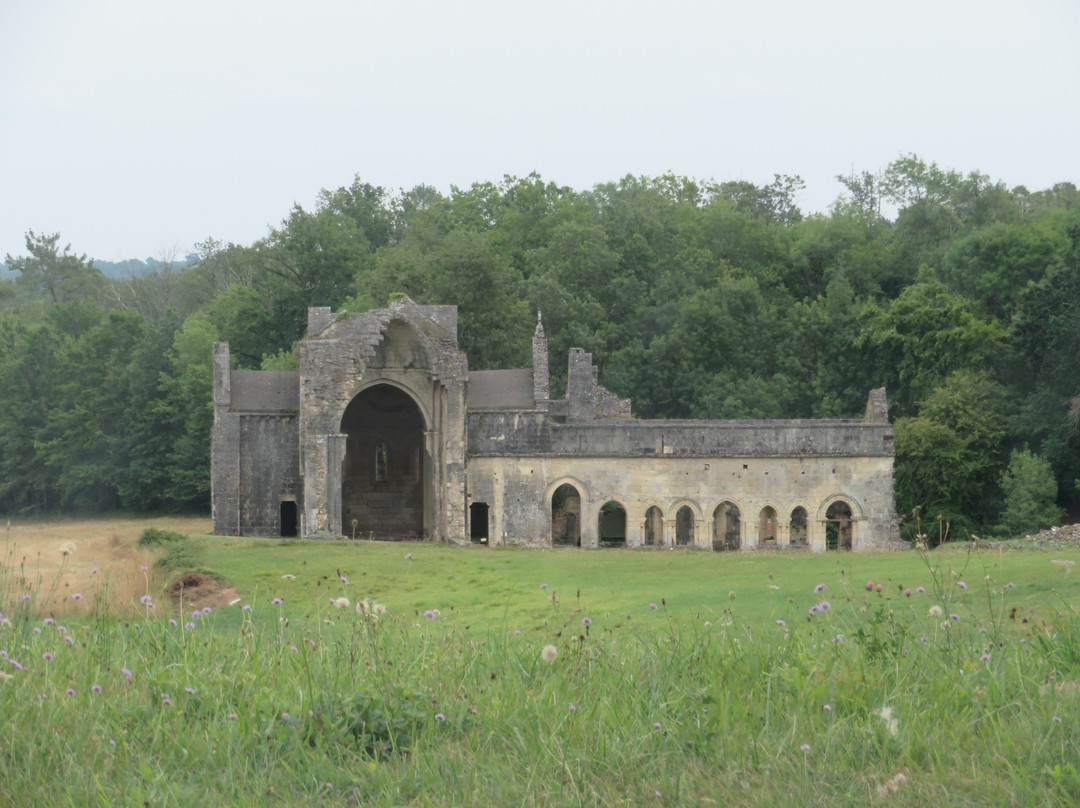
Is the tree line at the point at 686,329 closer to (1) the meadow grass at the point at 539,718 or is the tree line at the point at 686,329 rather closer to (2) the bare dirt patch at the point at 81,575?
(2) the bare dirt patch at the point at 81,575

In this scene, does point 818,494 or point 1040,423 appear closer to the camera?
point 818,494

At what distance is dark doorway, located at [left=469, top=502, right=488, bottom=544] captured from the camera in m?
39.0

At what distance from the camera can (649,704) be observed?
8.44 metres

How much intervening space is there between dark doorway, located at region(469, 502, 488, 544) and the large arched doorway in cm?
404

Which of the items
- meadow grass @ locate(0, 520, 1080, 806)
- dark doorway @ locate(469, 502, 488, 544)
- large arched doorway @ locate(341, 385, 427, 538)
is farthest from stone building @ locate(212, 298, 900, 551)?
meadow grass @ locate(0, 520, 1080, 806)

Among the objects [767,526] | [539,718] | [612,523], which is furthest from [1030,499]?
[539,718]

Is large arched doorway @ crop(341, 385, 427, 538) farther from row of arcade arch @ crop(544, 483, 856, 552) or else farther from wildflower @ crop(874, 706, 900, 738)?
wildflower @ crop(874, 706, 900, 738)

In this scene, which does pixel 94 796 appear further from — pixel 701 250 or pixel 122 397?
pixel 701 250

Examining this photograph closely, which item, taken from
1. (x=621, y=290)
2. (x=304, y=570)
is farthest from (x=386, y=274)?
(x=304, y=570)

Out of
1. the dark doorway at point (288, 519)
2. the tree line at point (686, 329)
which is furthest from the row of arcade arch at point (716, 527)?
the dark doorway at point (288, 519)

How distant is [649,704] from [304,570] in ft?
58.1

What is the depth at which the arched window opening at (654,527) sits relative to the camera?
38.2 metres

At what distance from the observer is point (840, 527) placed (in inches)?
1490

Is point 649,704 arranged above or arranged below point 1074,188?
below
